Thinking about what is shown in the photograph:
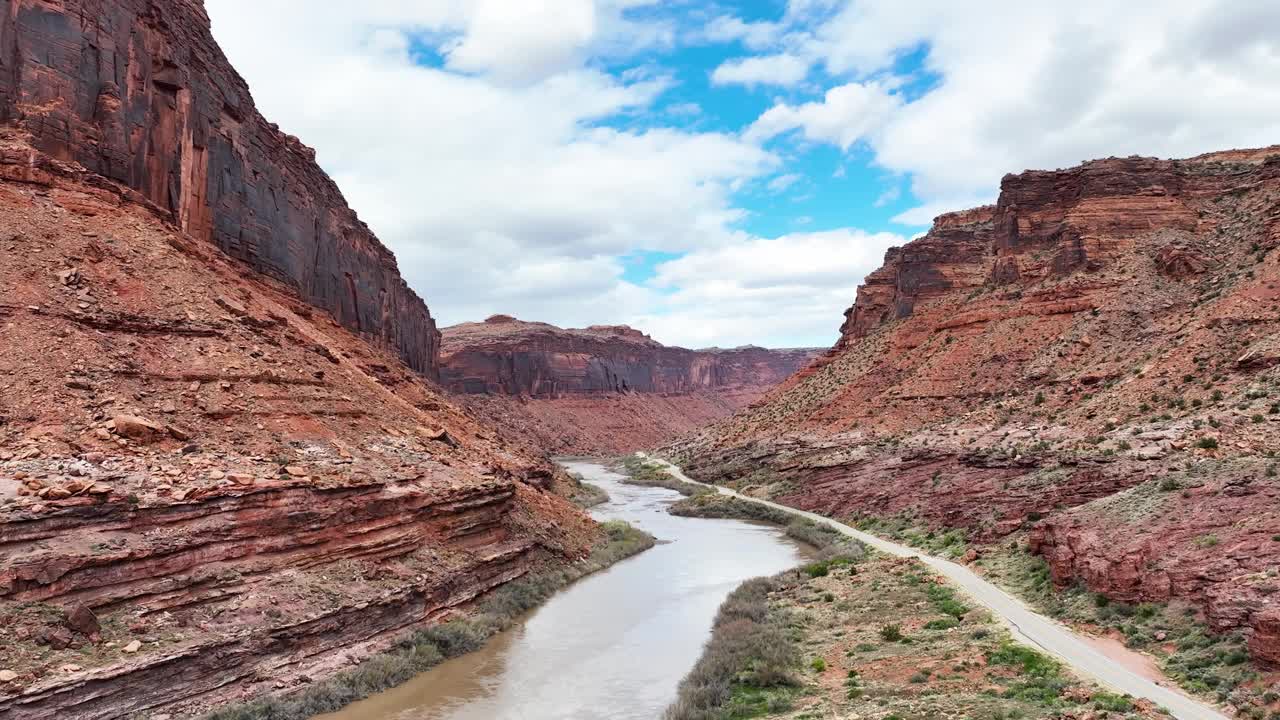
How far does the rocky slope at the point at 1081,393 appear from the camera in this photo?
19766 mm

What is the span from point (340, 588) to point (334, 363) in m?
11.6

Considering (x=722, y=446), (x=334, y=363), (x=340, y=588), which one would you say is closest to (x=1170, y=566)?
(x=340, y=588)

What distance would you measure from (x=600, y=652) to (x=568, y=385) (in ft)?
357

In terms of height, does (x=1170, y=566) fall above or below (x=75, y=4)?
below

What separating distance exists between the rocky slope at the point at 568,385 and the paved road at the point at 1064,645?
74027mm

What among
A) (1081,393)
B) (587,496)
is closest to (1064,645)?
(1081,393)

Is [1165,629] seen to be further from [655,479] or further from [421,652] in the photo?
[655,479]

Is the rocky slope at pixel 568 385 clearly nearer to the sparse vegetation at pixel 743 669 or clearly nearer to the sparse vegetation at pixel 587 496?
the sparse vegetation at pixel 587 496

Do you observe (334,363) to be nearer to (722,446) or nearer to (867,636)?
(867,636)

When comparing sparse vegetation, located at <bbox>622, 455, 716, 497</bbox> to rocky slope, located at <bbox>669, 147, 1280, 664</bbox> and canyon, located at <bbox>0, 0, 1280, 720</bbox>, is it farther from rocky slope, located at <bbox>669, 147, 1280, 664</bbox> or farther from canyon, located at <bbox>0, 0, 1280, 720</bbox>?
canyon, located at <bbox>0, 0, 1280, 720</bbox>

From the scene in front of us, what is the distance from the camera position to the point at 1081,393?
39688 mm

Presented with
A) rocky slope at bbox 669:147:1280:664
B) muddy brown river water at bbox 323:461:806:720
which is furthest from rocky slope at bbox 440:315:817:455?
muddy brown river water at bbox 323:461:806:720

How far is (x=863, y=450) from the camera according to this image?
48.2 meters

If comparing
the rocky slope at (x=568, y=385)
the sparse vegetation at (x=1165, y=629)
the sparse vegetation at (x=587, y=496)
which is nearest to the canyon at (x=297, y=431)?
the sparse vegetation at (x=1165, y=629)
